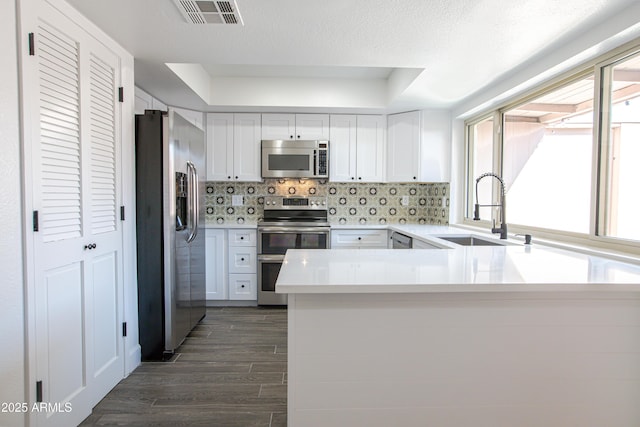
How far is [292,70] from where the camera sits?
350 cm

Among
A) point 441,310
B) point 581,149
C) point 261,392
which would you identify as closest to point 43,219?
point 261,392

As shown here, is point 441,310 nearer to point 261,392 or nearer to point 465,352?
point 465,352

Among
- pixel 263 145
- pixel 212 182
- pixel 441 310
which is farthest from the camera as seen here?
pixel 212 182

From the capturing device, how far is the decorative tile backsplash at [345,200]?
4164 millimetres

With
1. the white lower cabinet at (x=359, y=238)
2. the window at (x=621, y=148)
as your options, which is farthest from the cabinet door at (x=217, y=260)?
the window at (x=621, y=148)

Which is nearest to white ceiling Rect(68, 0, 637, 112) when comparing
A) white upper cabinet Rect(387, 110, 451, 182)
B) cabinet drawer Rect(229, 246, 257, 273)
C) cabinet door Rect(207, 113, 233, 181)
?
white upper cabinet Rect(387, 110, 451, 182)

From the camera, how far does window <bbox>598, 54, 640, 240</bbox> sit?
184 cm

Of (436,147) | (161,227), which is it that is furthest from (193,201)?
(436,147)

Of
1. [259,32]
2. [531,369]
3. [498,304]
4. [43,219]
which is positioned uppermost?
[259,32]

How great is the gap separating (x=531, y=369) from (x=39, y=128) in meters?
2.40

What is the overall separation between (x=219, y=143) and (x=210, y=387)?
2636 mm

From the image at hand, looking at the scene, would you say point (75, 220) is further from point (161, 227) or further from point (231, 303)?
→ point (231, 303)

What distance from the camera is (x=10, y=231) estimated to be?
1.40m

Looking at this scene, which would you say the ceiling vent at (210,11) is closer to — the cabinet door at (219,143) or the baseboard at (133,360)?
the cabinet door at (219,143)
